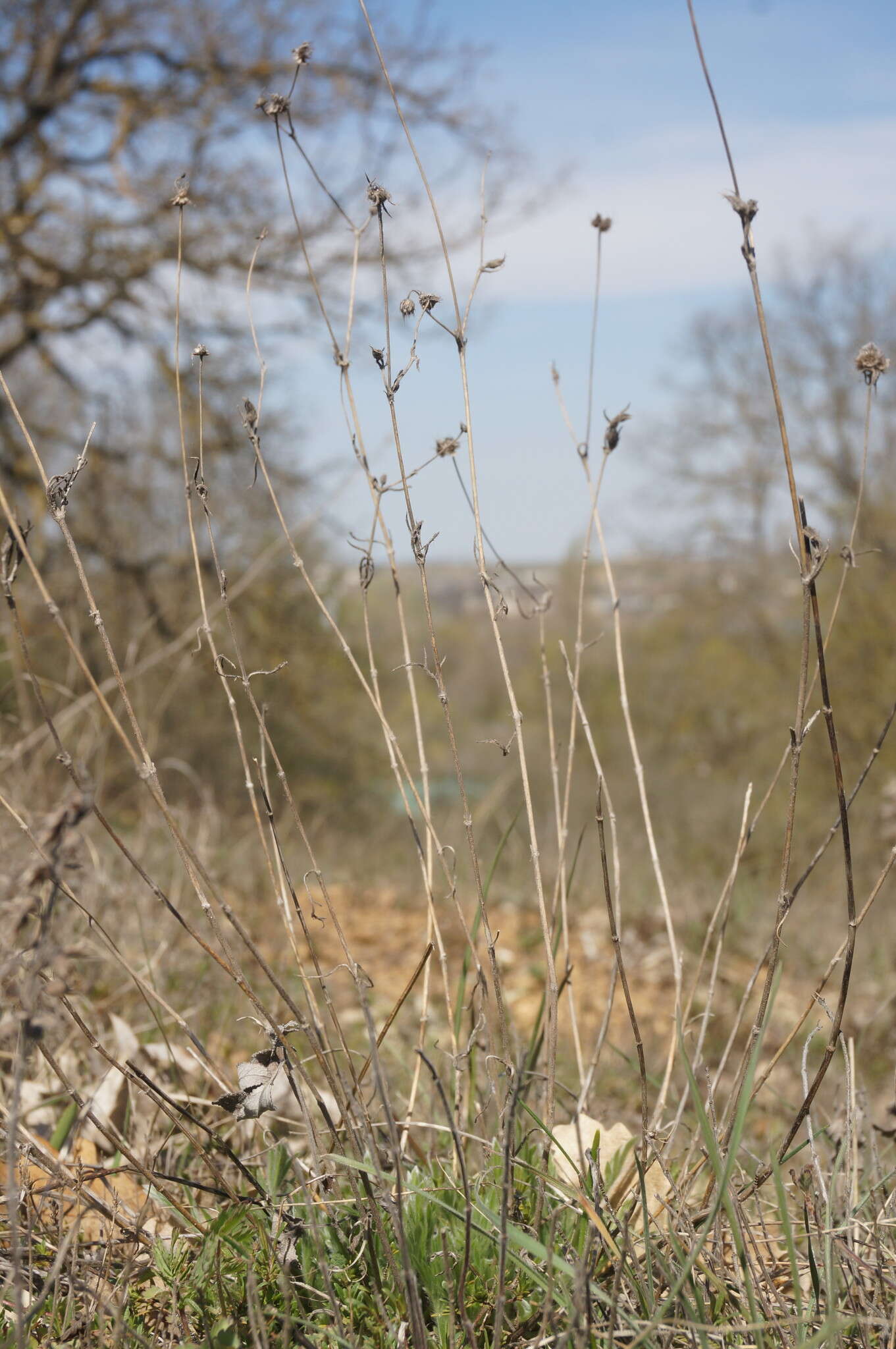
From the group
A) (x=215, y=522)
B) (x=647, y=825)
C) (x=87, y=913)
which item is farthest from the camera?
(x=215, y=522)

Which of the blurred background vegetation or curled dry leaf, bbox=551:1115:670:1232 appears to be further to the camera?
the blurred background vegetation

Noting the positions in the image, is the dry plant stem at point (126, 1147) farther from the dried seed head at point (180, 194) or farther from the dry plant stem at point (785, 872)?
the dried seed head at point (180, 194)

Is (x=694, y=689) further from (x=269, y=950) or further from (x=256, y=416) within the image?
(x=256, y=416)

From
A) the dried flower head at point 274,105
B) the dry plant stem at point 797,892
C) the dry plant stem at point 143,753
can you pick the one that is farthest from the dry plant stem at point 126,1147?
the dried flower head at point 274,105

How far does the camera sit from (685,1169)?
1377 mm

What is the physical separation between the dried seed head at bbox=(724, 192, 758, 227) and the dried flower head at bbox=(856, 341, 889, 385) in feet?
0.69

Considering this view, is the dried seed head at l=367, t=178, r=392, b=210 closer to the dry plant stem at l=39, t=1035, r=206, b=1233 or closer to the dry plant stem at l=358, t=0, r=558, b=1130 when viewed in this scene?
the dry plant stem at l=358, t=0, r=558, b=1130

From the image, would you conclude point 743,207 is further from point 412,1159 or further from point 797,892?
point 412,1159

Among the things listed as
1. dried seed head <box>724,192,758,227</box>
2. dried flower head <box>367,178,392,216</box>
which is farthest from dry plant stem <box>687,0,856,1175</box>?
dried flower head <box>367,178,392,216</box>

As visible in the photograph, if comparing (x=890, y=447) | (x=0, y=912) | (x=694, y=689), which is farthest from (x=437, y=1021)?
(x=694, y=689)

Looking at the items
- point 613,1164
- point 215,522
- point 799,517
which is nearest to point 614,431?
point 799,517

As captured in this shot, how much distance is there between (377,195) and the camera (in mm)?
1239

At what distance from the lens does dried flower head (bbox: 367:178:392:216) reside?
1239 millimetres

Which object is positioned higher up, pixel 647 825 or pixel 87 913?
pixel 647 825
